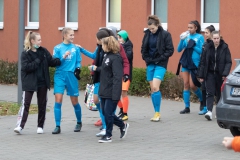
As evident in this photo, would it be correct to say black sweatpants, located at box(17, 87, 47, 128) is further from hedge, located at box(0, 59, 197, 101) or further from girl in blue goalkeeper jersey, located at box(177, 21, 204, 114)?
hedge, located at box(0, 59, 197, 101)

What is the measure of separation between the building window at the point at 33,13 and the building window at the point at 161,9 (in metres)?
5.30

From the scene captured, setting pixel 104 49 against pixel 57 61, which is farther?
pixel 57 61

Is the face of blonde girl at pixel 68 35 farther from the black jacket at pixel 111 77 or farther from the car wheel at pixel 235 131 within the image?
the car wheel at pixel 235 131

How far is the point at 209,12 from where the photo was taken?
17938 millimetres

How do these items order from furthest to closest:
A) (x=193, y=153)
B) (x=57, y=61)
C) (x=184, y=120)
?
(x=184, y=120), (x=57, y=61), (x=193, y=153)

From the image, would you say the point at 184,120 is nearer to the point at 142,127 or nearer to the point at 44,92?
the point at 142,127

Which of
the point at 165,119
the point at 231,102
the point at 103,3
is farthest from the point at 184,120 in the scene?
the point at 103,3

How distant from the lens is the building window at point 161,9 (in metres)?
19.2

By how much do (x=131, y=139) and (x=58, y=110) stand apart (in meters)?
1.33

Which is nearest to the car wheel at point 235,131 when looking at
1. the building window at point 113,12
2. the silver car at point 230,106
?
the silver car at point 230,106

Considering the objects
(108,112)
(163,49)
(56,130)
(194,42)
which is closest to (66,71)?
(56,130)

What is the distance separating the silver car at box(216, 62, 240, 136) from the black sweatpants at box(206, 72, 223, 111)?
238cm

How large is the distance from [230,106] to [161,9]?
9.95 meters

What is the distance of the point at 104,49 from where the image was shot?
10.4m
